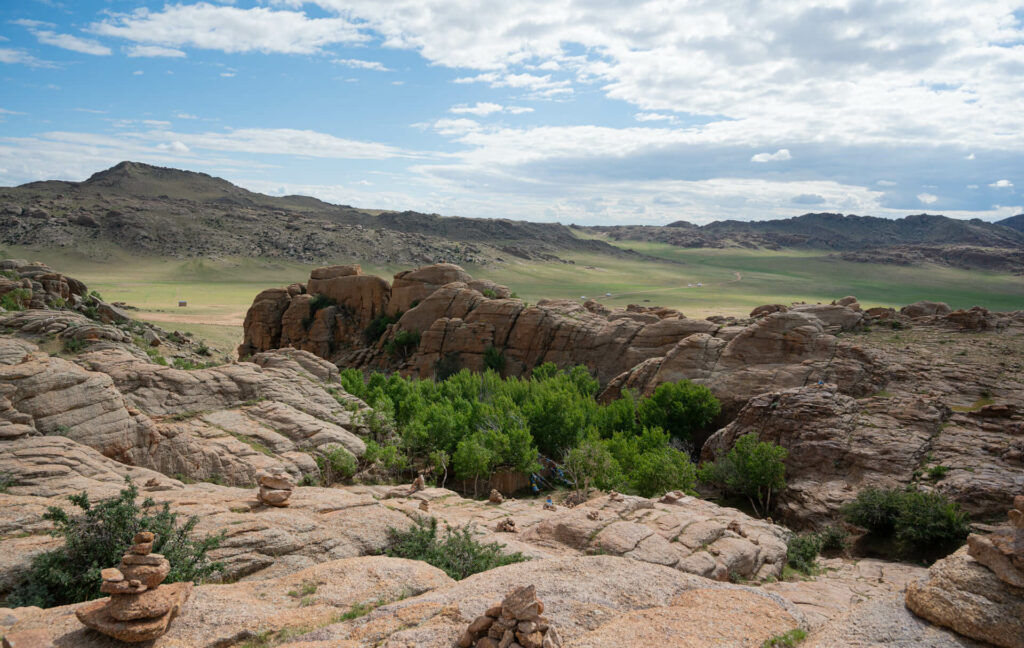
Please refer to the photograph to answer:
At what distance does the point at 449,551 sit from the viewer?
16078 mm

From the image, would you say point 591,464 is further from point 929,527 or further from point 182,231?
point 182,231

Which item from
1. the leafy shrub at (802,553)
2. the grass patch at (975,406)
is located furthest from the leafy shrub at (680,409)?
the leafy shrub at (802,553)

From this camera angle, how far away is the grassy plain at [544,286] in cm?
9638

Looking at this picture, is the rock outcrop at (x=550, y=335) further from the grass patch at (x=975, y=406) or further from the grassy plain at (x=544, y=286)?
the grassy plain at (x=544, y=286)

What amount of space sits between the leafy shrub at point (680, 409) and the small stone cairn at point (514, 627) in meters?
29.7

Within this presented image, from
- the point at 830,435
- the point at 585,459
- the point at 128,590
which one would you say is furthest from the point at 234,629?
the point at 830,435

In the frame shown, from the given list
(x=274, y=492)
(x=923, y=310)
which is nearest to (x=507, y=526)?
(x=274, y=492)

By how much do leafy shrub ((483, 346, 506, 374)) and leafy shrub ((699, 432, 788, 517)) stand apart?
25234 millimetres

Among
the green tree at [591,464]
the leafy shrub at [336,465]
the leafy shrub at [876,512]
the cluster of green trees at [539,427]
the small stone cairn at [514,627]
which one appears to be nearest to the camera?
the small stone cairn at [514,627]

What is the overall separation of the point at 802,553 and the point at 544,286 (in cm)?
13585

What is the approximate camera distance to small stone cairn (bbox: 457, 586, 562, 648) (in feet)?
31.1

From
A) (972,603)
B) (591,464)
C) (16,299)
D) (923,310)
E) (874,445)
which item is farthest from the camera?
(923,310)

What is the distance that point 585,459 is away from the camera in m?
29.6

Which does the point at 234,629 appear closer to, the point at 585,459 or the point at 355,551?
the point at 355,551
